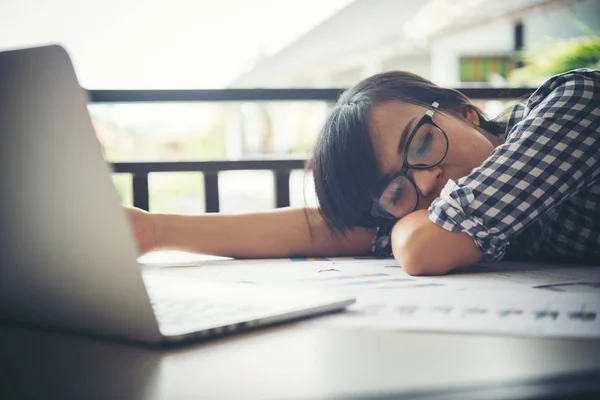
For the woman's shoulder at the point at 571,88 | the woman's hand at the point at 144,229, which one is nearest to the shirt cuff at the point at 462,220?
the woman's shoulder at the point at 571,88

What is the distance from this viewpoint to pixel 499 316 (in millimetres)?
514

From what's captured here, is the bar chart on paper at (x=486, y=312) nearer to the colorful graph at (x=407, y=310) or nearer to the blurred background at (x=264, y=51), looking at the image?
the colorful graph at (x=407, y=310)

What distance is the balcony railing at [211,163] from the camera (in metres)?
1.35

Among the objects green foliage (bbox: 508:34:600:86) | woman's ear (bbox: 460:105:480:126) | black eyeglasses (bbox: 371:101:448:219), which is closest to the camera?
black eyeglasses (bbox: 371:101:448:219)

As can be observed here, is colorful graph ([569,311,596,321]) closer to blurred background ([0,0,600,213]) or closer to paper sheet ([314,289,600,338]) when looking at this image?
paper sheet ([314,289,600,338])

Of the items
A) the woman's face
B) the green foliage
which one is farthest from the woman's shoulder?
the green foliage

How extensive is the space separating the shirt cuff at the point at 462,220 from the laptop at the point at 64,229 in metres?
0.44

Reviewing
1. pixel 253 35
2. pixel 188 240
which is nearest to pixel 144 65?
pixel 253 35

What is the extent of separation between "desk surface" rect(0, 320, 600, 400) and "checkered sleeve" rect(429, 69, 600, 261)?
1.45ft

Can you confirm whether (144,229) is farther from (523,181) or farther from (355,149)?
(523,181)

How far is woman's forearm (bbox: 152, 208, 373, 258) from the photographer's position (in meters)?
1.13

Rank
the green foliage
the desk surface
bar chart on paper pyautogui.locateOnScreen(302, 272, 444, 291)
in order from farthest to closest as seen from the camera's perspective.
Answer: the green foliage
bar chart on paper pyautogui.locateOnScreen(302, 272, 444, 291)
the desk surface

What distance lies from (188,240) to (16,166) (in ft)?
2.36

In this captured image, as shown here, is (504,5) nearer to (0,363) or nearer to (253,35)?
(0,363)
